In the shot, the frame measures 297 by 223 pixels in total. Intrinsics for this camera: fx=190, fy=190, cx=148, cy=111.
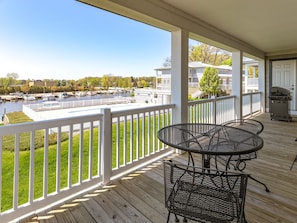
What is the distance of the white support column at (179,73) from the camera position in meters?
3.52

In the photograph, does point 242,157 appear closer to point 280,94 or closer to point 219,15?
point 219,15

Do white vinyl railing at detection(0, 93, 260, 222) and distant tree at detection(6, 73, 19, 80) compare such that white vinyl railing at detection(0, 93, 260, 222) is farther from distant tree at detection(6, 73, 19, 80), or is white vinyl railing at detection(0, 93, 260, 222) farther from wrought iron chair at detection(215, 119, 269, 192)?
wrought iron chair at detection(215, 119, 269, 192)

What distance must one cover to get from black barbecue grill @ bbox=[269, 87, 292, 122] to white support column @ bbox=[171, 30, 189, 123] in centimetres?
479

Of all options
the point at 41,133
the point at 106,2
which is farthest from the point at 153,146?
the point at 106,2

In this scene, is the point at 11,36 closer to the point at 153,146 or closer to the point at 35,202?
the point at 35,202

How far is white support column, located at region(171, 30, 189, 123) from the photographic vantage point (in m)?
3.52

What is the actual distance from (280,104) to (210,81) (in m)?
7.37

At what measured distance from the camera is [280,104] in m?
6.58

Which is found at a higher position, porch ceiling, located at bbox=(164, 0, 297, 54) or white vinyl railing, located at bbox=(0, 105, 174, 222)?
porch ceiling, located at bbox=(164, 0, 297, 54)

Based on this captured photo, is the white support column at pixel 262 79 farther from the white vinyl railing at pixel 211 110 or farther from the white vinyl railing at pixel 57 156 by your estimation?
the white vinyl railing at pixel 57 156

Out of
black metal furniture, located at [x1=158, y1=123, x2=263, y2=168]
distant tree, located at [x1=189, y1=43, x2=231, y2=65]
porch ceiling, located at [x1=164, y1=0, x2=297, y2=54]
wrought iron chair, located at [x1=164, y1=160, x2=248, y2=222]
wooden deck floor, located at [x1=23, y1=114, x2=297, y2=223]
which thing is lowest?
wooden deck floor, located at [x1=23, y1=114, x2=297, y2=223]

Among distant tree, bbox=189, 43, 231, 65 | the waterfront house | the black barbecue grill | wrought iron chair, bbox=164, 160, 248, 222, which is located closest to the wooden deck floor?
the waterfront house

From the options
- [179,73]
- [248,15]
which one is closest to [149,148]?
[179,73]

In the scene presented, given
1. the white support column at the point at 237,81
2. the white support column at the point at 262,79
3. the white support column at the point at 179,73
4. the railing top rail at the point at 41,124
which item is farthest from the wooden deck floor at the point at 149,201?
the white support column at the point at 262,79
